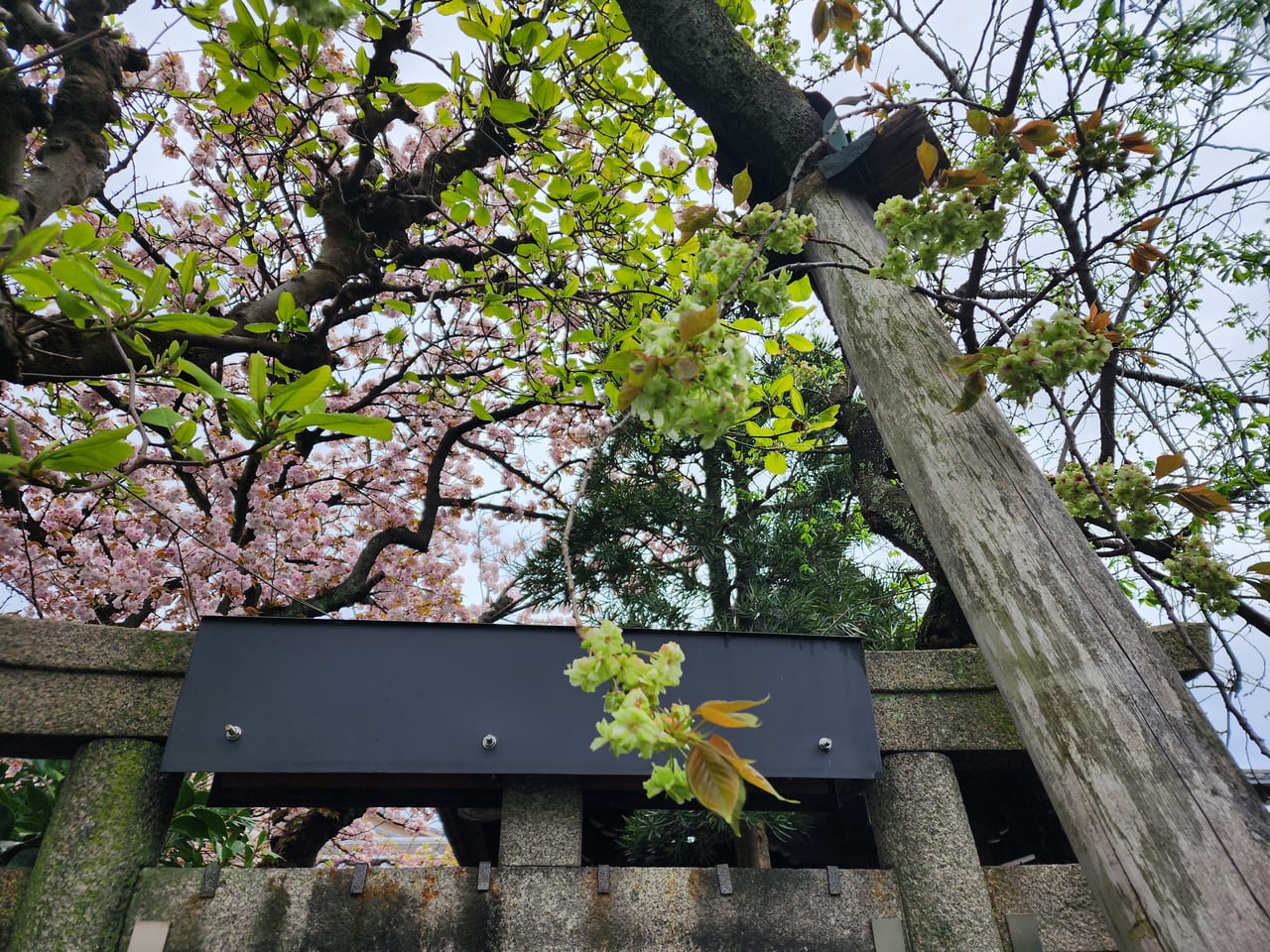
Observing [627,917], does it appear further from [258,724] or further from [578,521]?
[578,521]

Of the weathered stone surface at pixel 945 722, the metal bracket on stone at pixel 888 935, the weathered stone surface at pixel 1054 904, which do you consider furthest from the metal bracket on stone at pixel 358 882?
the weathered stone surface at pixel 1054 904

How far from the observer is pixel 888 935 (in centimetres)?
134

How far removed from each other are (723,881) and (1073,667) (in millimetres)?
947

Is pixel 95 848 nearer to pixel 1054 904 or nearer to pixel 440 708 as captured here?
pixel 440 708

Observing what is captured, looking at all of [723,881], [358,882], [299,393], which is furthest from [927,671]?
[299,393]

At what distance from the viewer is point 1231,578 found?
3.62 feet

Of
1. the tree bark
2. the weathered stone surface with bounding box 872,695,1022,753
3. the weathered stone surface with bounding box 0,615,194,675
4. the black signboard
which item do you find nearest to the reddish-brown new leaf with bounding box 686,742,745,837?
the tree bark

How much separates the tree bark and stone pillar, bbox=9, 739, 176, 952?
5.51ft

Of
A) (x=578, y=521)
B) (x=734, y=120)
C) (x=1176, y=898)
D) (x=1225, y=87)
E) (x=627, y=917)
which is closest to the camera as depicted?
(x=1176, y=898)

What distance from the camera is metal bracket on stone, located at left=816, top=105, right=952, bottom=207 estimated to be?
1372mm

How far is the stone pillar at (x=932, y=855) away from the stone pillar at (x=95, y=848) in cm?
162

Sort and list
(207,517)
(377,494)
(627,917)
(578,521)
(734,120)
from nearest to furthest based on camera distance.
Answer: (627,917) < (734,120) < (578,521) < (207,517) < (377,494)

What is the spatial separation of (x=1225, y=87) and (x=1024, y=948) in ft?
7.11

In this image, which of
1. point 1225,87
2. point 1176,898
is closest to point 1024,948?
point 1176,898
